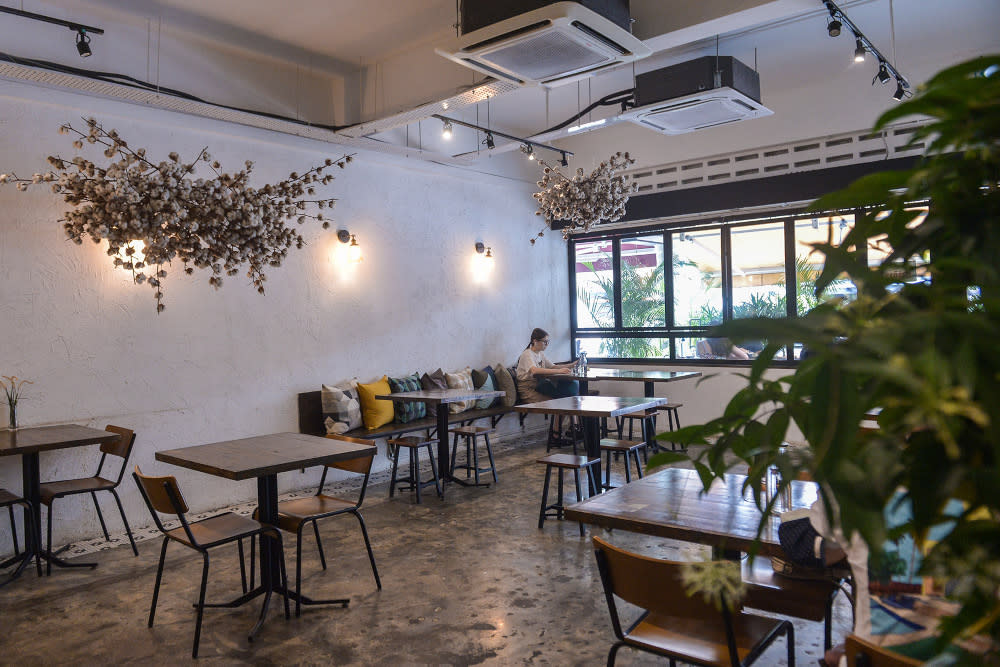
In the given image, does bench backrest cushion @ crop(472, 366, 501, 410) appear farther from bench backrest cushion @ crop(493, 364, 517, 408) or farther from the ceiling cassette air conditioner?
the ceiling cassette air conditioner

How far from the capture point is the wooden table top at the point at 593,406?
5.12m

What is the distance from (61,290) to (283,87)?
8.70 feet

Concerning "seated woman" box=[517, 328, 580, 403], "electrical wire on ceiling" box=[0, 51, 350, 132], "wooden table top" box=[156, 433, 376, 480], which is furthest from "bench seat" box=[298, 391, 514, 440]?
"electrical wire on ceiling" box=[0, 51, 350, 132]

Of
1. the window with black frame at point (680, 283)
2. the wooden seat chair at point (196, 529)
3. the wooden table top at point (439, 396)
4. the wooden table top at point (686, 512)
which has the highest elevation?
the window with black frame at point (680, 283)

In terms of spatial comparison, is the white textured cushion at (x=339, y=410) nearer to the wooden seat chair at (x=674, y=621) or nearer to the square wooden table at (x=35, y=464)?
the square wooden table at (x=35, y=464)

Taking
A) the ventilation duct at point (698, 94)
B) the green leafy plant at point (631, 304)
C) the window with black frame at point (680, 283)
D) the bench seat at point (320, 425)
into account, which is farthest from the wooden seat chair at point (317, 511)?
the green leafy plant at point (631, 304)

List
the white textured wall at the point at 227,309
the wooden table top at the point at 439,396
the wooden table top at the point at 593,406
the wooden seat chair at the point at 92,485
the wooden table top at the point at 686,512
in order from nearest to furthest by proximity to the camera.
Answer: the wooden table top at the point at 686,512
the wooden seat chair at the point at 92,485
the white textured wall at the point at 227,309
the wooden table top at the point at 593,406
the wooden table top at the point at 439,396

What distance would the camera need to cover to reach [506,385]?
8.27 meters

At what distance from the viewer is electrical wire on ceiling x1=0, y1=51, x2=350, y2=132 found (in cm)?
452

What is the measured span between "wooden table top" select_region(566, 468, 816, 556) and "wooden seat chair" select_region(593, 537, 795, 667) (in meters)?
0.27

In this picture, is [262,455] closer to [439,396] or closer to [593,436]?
[439,396]

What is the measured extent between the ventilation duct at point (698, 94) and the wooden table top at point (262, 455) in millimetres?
3901

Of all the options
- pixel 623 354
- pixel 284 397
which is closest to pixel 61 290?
pixel 284 397

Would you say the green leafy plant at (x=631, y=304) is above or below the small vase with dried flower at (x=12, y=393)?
above
